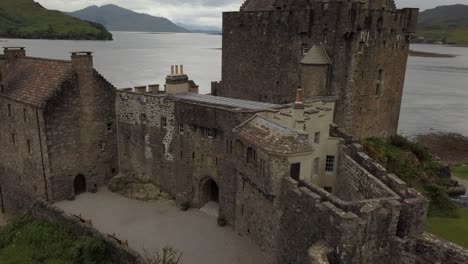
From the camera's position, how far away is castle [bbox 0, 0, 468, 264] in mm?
17656

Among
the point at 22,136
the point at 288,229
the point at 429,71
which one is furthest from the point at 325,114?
the point at 429,71

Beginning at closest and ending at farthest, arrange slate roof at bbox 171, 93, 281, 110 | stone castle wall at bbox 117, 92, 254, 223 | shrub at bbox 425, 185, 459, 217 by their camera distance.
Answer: slate roof at bbox 171, 93, 281, 110 → stone castle wall at bbox 117, 92, 254, 223 → shrub at bbox 425, 185, 459, 217

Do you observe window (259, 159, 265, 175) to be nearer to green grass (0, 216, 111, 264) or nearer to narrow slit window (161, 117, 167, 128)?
narrow slit window (161, 117, 167, 128)

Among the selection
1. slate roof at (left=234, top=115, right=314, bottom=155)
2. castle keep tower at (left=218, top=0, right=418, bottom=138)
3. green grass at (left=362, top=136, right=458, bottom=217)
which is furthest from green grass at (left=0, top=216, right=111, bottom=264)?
green grass at (left=362, top=136, right=458, bottom=217)

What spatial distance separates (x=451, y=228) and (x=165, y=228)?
18079 mm

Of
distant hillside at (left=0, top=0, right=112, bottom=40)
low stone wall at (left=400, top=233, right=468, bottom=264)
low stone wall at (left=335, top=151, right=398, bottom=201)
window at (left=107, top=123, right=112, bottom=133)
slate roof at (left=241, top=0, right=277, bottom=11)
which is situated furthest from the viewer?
distant hillside at (left=0, top=0, right=112, bottom=40)

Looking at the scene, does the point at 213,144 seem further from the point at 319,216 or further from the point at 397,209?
the point at 397,209

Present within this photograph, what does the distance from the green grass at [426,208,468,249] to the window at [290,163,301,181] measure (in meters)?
11.5

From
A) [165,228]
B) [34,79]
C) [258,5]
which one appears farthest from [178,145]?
[258,5]

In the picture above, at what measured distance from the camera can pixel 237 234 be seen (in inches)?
898

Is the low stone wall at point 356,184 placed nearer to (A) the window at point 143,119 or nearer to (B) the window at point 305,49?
(B) the window at point 305,49

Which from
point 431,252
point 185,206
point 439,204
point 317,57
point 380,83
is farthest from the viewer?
point 380,83

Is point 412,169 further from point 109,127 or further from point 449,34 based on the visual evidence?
point 449,34

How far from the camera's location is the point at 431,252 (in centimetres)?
1514
